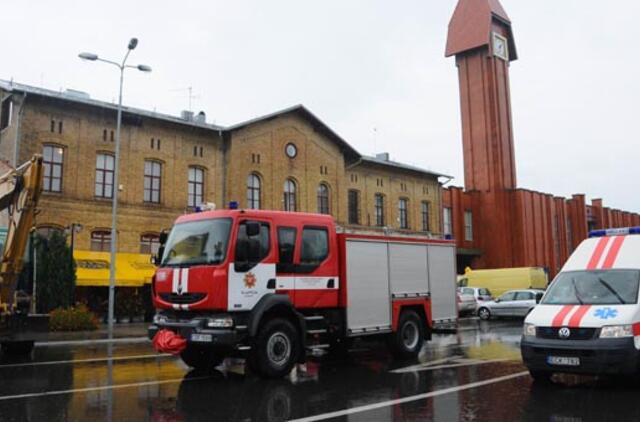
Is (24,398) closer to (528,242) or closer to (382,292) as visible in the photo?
(382,292)

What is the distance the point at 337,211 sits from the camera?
36.7m

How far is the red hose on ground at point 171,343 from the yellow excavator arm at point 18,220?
4750 millimetres

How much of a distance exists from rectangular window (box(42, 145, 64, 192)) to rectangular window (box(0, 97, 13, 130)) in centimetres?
215

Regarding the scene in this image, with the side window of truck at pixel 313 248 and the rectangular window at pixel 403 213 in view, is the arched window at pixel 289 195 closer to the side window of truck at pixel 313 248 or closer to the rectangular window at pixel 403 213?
the rectangular window at pixel 403 213

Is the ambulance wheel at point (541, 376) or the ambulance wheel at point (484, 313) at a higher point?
the ambulance wheel at point (484, 313)

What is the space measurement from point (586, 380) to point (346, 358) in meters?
5.27

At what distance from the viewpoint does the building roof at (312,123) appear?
3252 cm

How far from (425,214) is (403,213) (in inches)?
100

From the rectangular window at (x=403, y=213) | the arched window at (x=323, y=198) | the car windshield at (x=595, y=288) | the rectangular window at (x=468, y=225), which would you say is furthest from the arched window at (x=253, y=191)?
the rectangular window at (x=468, y=225)

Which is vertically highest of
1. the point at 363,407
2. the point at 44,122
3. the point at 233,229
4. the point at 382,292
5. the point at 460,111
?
the point at 460,111

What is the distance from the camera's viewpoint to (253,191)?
32938mm

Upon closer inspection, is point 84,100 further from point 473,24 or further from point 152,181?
point 473,24

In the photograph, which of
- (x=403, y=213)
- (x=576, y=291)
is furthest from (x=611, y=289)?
(x=403, y=213)

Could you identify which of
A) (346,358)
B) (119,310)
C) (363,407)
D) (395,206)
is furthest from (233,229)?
(395,206)
